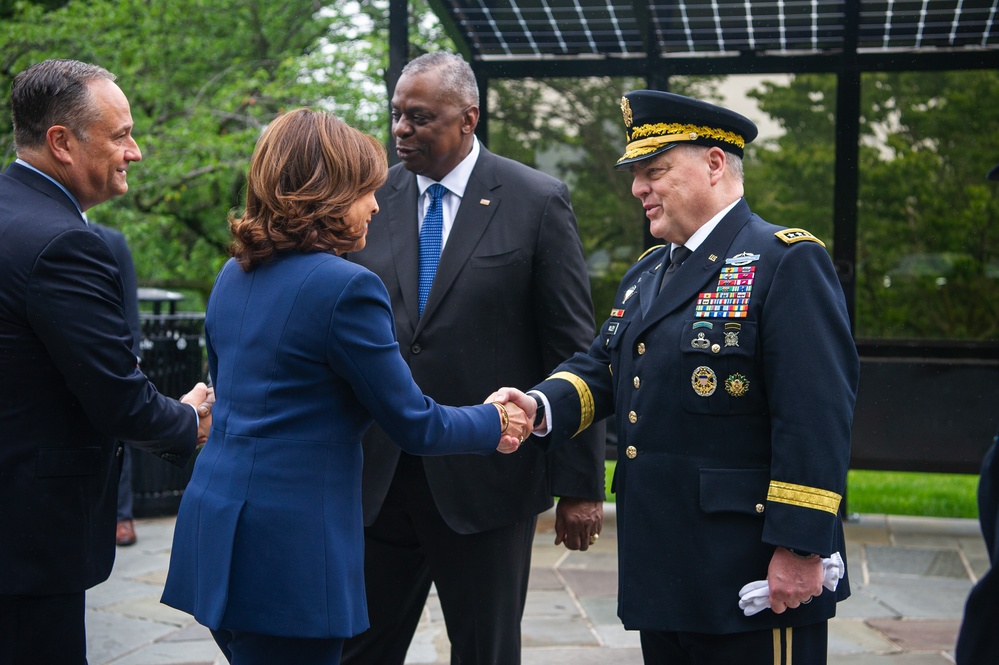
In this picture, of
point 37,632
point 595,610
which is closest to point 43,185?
point 37,632

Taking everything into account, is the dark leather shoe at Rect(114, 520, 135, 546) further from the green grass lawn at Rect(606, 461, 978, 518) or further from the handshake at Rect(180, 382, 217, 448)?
the handshake at Rect(180, 382, 217, 448)

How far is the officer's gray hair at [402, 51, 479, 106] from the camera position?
3334mm

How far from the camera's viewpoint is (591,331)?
11.2 ft

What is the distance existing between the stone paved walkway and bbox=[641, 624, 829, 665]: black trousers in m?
2.00

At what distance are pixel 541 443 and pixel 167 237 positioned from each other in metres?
14.2

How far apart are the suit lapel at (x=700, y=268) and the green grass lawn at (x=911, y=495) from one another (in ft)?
16.6

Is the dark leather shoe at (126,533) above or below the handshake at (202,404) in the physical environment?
below

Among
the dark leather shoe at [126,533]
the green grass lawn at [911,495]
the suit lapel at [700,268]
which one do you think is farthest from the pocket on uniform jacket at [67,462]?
the green grass lawn at [911,495]

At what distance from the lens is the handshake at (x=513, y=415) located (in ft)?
9.48

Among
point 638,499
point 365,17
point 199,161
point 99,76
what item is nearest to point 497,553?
point 638,499

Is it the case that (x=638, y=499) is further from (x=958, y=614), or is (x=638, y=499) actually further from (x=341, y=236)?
(x=958, y=614)

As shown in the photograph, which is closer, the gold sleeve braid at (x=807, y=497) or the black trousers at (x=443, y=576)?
the gold sleeve braid at (x=807, y=497)

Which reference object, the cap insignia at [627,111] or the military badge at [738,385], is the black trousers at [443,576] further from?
the cap insignia at [627,111]

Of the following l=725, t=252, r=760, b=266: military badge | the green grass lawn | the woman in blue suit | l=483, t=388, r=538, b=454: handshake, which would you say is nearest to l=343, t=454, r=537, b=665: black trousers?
l=483, t=388, r=538, b=454: handshake
